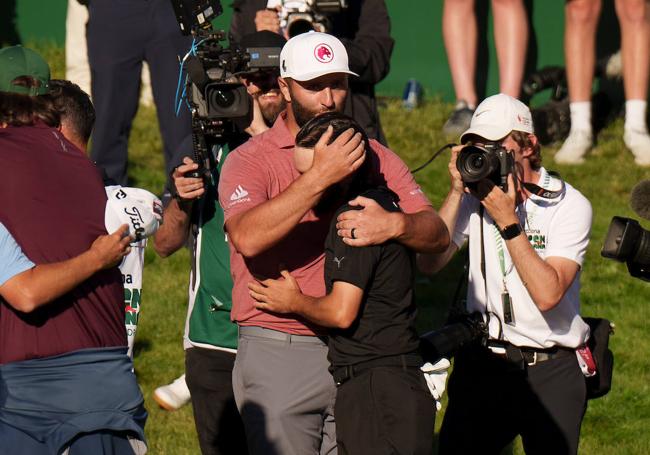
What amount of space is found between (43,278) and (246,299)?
3.52 feet

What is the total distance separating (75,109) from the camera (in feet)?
18.4

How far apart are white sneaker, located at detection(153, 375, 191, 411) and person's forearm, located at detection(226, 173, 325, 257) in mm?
3039

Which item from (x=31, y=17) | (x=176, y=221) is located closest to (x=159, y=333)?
(x=176, y=221)

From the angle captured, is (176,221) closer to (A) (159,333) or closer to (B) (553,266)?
(B) (553,266)

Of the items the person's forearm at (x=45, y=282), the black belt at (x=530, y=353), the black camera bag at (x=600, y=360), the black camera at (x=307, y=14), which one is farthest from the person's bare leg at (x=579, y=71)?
the person's forearm at (x=45, y=282)

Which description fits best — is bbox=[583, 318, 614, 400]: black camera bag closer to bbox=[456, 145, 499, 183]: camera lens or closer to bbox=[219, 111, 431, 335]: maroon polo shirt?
bbox=[456, 145, 499, 183]: camera lens

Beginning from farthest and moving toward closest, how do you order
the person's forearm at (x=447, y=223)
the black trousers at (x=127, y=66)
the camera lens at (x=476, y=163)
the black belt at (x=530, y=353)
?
1. the black trousers at (x=127, y=66)
2. the person's forearm at (x=447, y=223)
3. the black belt at (x=530, y=353)
4. the camera lens at (x=476, y=163)

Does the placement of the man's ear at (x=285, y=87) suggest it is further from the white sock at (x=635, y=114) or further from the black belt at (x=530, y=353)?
the white sock at (x=635, y=114)

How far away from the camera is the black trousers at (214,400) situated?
6441mm

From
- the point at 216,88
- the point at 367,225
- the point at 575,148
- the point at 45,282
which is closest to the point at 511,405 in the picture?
the point at 367,225

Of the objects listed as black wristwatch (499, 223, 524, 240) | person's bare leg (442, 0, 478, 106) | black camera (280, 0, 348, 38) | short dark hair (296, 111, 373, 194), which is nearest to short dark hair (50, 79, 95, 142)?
short dark hair (296, 111, 373, 194)

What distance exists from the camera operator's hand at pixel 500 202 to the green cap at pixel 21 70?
191 cm

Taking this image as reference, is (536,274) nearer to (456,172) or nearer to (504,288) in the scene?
(504,288)

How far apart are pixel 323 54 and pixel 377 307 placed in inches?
42.3
